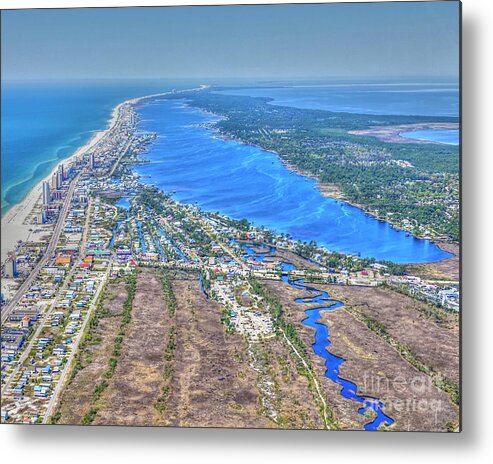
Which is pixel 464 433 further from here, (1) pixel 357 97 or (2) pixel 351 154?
(1) pixel 357 97

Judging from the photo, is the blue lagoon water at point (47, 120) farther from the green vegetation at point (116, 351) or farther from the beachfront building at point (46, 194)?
the green vegetation at point (116, 351)

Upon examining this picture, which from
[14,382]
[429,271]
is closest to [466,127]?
[429,271]

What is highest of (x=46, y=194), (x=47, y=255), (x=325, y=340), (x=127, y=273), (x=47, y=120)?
(x=47, y=120)

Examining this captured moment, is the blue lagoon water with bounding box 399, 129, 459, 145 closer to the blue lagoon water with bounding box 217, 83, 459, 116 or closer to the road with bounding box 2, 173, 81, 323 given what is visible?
the blue lagoon water with bounding box 217, 83, 459, 116

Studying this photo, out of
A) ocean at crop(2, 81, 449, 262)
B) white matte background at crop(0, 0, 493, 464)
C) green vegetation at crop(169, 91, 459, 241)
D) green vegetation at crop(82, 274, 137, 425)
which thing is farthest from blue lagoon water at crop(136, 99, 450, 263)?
green vegetation at crop(82, 274, 137, 425)

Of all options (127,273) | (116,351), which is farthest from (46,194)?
(116,351)

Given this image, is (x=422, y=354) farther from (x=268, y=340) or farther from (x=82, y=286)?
(x=82, y=286)
